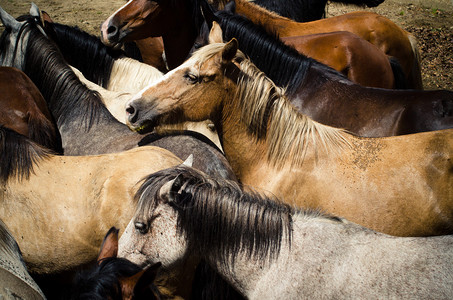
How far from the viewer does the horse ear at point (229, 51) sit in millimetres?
2342

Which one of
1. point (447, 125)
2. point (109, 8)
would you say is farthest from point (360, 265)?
point (109, 8)

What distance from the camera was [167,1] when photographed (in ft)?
12.7

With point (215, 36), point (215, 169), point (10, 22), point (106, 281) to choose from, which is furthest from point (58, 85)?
point (106, 281)

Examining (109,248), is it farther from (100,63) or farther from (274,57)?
(100,63)

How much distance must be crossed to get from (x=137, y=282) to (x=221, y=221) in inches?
18.8

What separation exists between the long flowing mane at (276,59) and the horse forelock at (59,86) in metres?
1.56

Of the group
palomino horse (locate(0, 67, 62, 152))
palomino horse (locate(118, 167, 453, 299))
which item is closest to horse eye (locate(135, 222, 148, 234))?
palomino horse (locate(118, 167, 453, 299))

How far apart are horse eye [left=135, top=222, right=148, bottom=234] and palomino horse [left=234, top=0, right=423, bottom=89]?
3.70 metres

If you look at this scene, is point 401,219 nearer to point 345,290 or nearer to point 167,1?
point 345,290

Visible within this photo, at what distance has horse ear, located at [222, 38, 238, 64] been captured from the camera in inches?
92.2

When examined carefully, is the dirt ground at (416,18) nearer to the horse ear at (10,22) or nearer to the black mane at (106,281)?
the horse ear at (10,22)

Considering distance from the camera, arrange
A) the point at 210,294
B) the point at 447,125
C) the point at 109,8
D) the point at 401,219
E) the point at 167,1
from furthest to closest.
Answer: the point at 109,8 < the point at 167,1 < the point at 447,125 < the point at 401,219 < the point at 210,294

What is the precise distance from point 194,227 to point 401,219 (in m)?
1.44

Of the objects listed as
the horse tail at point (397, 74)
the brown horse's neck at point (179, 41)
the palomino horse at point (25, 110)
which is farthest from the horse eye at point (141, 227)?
the horse tail at point (397, 74)
